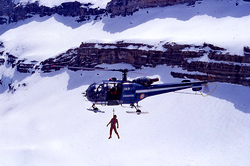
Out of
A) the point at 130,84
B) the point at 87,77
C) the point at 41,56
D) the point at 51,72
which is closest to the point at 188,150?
the point at 130,84

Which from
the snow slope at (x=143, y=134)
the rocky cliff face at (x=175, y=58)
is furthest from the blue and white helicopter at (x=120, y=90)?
the rocky cliff face at (x=175, y=58)

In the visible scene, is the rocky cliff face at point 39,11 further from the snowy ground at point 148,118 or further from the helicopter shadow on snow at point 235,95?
the helicopter shadow on snow at point 235,95

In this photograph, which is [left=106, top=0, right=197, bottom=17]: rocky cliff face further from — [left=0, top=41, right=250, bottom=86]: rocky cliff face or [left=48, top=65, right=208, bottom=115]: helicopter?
[left=48, top=65, right=208, bottom=115]: helicopter

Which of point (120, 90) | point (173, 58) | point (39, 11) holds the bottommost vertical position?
point (120, 90)

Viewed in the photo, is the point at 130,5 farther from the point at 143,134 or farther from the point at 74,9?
the point at 143,134

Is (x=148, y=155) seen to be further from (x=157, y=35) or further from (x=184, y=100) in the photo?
(x=157, y=35)

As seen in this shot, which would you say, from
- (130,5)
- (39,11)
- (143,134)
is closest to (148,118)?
(143,134)
